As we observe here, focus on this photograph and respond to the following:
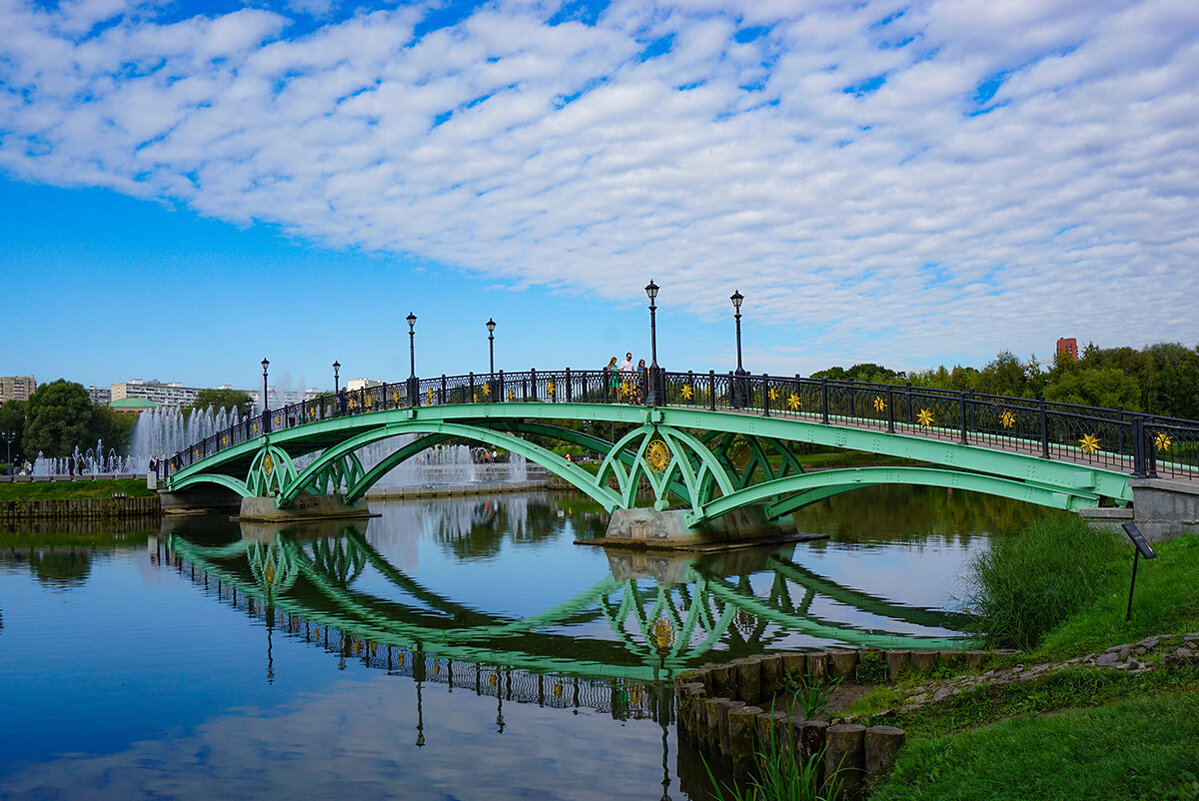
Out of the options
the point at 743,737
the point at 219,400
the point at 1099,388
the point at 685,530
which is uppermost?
the point at 219,400

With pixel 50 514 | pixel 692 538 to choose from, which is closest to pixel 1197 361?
pixel 692 538

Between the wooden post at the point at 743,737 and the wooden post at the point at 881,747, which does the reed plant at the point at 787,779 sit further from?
the wooden post at the point at 881,747

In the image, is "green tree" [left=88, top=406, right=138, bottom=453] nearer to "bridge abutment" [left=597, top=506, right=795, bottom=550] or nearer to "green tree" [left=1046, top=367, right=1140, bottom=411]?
"bridge abutment" [left=597, top=506, right=795, bottom=550]

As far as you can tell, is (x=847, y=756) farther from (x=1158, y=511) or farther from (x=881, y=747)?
(x=1158, y=511)

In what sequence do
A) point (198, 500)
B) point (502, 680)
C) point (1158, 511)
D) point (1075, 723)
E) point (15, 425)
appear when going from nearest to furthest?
point (1075, 723), point (502, 680), point (1158, 511), point (198, 500), point (15, 425)

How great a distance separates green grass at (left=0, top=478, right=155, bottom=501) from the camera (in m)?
51.9

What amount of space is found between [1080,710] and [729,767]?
117 inches

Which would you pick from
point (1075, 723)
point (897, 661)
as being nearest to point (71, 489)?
point (897, 661)

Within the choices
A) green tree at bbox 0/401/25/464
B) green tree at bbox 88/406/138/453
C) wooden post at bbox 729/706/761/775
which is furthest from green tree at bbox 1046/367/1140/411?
green tree at bbox 0/401/25/464

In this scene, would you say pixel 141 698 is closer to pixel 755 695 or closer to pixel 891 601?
pixel 755 695

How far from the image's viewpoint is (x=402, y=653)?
48.8 feet

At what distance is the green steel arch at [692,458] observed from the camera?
1930 centimetres

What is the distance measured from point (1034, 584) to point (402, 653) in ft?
29.7

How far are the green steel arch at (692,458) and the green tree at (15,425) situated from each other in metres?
57.6
